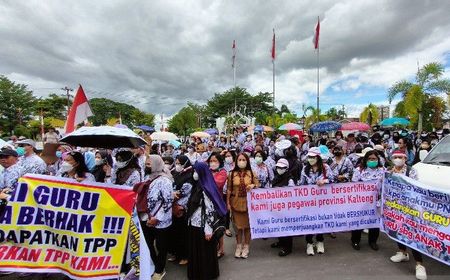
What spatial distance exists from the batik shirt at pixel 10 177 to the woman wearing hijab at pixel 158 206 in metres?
2.01

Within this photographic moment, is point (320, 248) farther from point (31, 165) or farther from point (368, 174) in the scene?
point (31, 165)

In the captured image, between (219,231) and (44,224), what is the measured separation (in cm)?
Result: 210

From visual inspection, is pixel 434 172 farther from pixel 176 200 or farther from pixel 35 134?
pixel 35 134

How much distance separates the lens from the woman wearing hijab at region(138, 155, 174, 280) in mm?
3852

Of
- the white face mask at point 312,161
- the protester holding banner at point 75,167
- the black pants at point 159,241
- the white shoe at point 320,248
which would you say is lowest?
the white shoe at point 320,248

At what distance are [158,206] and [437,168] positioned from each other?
13.6 ft

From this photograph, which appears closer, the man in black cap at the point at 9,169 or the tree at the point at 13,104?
the man in black cap at the point at 9,169

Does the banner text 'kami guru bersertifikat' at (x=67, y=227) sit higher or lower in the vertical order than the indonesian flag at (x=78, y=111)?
lower

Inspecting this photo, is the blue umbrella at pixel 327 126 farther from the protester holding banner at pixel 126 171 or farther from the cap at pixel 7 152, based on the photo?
the cap at pixel 7 152

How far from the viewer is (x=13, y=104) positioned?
43562 millimetres

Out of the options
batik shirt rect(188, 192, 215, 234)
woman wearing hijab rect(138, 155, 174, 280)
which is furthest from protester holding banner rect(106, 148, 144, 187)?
batik shirt rect(188, 192, 215, 234)

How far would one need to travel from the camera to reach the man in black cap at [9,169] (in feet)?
13.7

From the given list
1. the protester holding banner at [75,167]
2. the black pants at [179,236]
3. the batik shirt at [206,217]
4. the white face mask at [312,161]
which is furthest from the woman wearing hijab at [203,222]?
the white face mask at [312,161]

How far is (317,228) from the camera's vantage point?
15.9 feet
